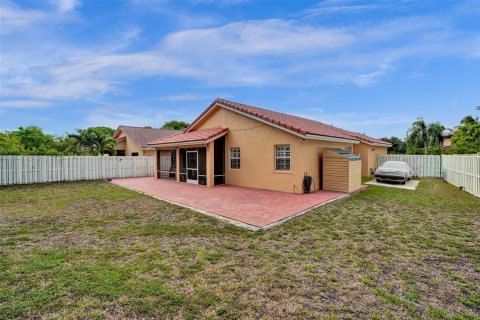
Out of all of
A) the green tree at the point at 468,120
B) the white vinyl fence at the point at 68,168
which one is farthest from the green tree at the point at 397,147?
the white vinyl fence at the point at 68,168

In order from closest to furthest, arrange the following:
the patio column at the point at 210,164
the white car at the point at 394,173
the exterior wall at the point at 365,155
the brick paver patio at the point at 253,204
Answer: the brick paver patio at the point at 253,204 → the patio column at the point at 210,164 → the white car at the point at 394,173 → the exterior wall at the point at 365,155

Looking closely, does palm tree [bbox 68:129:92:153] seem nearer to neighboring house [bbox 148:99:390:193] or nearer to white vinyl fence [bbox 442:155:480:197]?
neighboring house [bbox 148:99:390:193]

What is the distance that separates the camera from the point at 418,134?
1371 inches

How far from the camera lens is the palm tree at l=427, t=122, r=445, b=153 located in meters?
33.9

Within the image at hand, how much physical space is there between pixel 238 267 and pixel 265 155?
9075 mm

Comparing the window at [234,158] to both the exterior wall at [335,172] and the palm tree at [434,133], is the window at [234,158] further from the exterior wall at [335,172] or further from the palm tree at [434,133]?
the palm tree at [434,133]

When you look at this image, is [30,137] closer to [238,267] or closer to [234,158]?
[234,158]

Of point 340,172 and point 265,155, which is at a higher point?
point 265,155

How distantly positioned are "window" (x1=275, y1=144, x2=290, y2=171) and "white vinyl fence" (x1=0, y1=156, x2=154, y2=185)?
1411 cm

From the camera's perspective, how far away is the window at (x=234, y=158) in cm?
1467

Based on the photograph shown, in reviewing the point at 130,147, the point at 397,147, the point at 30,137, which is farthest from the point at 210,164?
the point at 397,147

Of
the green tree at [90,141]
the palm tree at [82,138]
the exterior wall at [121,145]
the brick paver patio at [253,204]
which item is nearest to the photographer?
the brick paver patio at [253,204]

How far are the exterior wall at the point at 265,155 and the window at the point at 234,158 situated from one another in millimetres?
224

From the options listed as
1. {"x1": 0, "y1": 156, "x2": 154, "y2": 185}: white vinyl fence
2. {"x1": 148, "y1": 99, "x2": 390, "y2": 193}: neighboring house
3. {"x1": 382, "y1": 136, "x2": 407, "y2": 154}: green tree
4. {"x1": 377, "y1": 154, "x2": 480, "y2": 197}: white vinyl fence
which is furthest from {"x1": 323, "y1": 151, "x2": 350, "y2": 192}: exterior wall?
{"x1": 382, "y1": 136, "x2": 407, "y2": 154}: green tree
